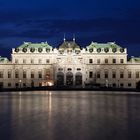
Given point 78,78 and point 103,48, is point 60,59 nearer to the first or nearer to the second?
point 78,78

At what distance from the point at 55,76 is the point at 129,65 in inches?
907

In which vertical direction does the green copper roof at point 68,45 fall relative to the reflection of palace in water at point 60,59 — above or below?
above

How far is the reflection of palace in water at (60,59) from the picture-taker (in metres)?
122

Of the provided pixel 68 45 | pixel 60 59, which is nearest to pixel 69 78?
pixel 60 59

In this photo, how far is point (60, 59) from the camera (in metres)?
121

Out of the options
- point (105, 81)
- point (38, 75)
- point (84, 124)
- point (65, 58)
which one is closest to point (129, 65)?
point (105, 81)

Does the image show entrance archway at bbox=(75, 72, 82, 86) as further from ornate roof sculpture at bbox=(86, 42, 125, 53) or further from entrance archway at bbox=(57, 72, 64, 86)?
ornate roof sculpture at bbox=(86, 42, 125, 53)

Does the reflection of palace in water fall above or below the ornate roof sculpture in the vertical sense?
below

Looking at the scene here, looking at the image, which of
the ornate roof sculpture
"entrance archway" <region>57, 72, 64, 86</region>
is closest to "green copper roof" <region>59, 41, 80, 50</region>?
the ornate roof sculpture

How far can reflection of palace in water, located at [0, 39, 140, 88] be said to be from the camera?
122125mm

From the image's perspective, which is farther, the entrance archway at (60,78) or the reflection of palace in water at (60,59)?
the reflection of palace in water at (60,59)

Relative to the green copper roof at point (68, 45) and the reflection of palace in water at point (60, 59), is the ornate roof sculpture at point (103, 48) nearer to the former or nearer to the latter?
the reflection of palace in water at point (60, 59)

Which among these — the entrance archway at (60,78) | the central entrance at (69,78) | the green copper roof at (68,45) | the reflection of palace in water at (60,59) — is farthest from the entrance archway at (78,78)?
the green copper roof at (68,45)

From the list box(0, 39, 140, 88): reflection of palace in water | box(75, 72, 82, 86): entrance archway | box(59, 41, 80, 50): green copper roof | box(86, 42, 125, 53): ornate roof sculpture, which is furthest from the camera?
box(59, 41, 80, 50): green copper roof
